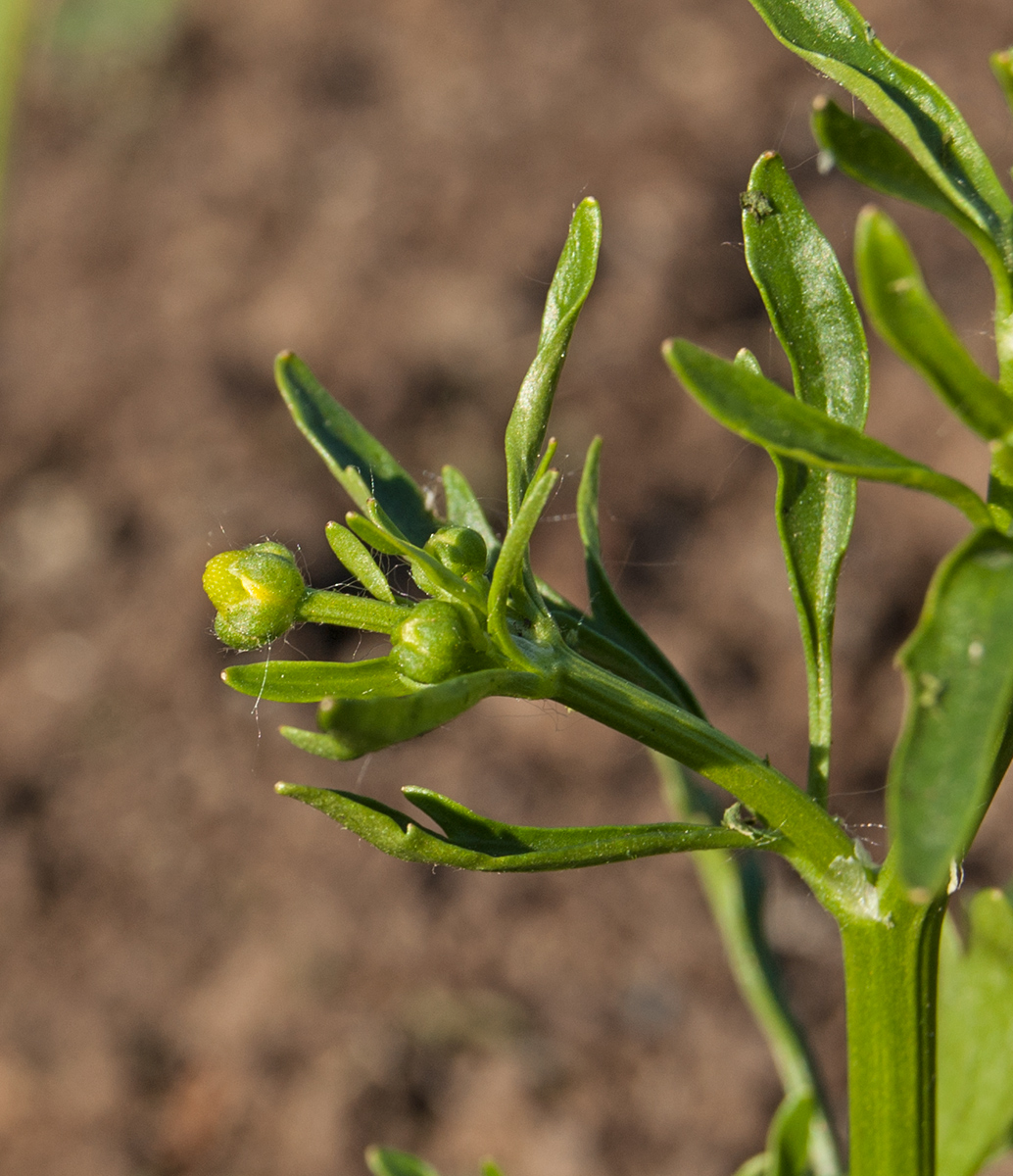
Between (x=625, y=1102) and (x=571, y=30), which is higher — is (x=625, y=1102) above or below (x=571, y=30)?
below

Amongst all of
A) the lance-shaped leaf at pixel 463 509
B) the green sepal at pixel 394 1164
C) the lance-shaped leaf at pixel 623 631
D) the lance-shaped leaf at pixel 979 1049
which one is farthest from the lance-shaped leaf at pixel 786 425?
the green sepal at pixel 394 1164

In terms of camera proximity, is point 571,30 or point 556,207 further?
point 571,30

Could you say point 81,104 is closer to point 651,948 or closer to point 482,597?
point 651,948

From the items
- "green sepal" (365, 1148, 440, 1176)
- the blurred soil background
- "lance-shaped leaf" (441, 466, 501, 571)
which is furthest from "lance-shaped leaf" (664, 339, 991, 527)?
the blurred soil background

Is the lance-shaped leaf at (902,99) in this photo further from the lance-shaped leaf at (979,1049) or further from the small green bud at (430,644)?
the lance-shaped leaf at (979,1049)

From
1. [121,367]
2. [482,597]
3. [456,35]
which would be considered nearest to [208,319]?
[121,367]

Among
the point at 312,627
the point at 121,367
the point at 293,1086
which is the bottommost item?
the point at 293,1086

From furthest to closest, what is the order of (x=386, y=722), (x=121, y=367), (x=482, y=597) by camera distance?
(x=121, y=367), (x=482, y=597), (x=386, y=722)

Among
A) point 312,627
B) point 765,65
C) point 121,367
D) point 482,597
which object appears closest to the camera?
point 482,597
